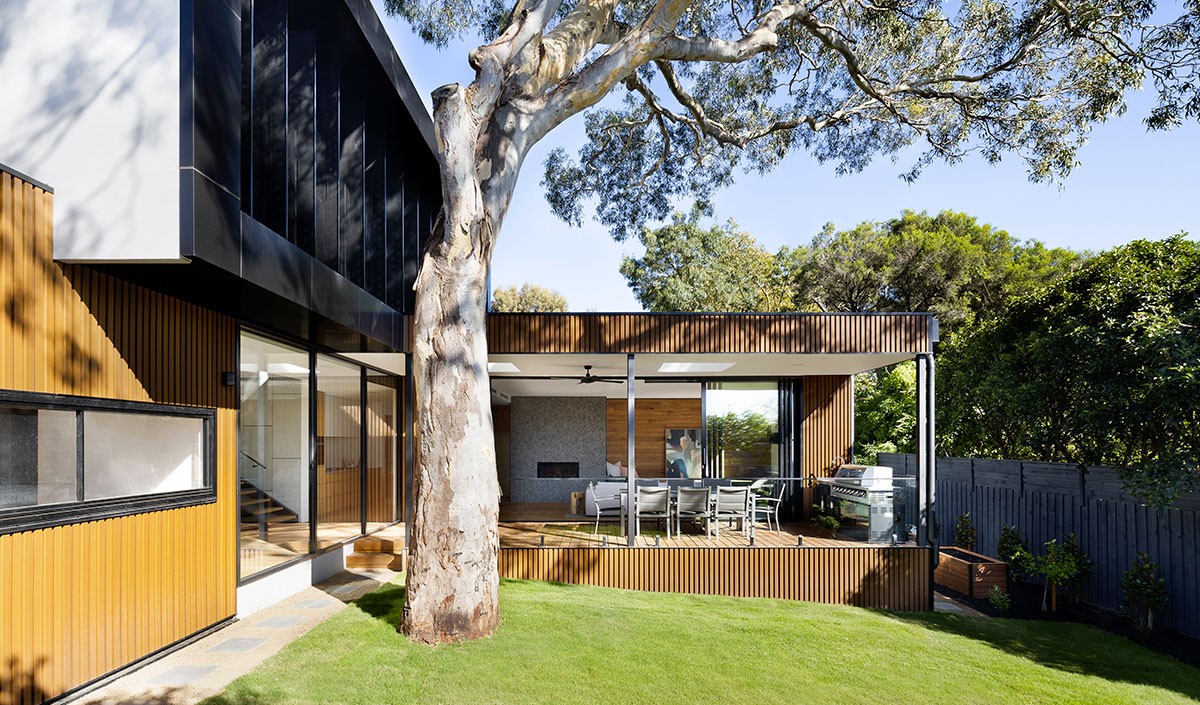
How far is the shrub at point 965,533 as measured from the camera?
36.2 feet

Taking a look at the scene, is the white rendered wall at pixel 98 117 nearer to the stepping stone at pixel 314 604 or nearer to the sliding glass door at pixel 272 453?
the sliding glass door at pixel 272 453

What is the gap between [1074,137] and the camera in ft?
35.7

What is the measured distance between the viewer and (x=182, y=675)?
15.5 feet

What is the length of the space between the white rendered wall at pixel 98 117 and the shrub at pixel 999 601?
30.9 ft

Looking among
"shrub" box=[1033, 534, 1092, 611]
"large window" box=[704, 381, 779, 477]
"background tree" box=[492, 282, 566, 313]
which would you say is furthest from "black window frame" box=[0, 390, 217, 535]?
"background tree" box=[492, 282, 566, 313]

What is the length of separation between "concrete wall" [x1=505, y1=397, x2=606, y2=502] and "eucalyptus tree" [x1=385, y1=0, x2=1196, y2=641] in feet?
12.6

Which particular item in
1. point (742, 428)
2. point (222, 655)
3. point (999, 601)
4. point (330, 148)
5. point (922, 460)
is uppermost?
point (330, 148)

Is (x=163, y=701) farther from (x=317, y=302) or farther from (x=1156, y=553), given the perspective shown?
(x=1156, y=553)

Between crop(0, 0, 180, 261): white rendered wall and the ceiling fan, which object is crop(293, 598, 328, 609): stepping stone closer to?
crop(0, 0, 180, 261): white rendered wall

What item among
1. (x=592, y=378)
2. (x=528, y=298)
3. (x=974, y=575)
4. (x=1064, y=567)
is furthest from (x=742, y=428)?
(x=528, y=298)

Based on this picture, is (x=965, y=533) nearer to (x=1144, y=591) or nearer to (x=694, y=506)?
(x=1144, y=591)

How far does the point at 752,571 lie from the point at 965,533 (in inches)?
175

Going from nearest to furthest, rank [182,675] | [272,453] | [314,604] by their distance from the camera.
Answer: [182,675] < [314,604] < [272,453]

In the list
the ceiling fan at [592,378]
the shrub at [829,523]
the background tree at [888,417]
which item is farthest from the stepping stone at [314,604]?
the background tree at [888,417]
